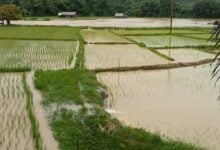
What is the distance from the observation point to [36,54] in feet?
53.6

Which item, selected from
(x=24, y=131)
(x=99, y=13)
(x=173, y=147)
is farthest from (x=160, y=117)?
(x=99, y=13)

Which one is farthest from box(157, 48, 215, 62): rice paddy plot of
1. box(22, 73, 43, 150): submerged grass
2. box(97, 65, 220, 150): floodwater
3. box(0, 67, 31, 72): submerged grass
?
box(22, 73, 43, 150): submerged grass

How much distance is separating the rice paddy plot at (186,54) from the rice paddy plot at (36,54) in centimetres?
421

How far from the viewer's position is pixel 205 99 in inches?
410

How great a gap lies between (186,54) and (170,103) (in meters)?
8.55

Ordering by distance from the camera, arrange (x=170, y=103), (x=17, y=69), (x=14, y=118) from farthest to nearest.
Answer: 1. (x=17, y=69)
2. (x=170, y=103)
3. (x=14, y=118)

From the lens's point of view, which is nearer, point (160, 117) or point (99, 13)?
point (160, 117)

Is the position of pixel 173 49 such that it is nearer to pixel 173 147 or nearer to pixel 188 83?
pixel 188 83

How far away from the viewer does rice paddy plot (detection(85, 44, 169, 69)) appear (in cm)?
→ 1497

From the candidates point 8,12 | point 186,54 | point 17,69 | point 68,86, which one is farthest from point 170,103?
point 8,12

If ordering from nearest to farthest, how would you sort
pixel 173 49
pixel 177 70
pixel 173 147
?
pixel 173 147 → pixel 177 70 → pixel 173 49

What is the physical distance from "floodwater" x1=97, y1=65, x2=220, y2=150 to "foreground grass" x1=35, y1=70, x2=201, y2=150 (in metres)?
0.63

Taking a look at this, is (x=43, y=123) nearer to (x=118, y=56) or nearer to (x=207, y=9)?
(x=118, y=56)

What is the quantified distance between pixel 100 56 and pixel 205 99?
7.08 m
